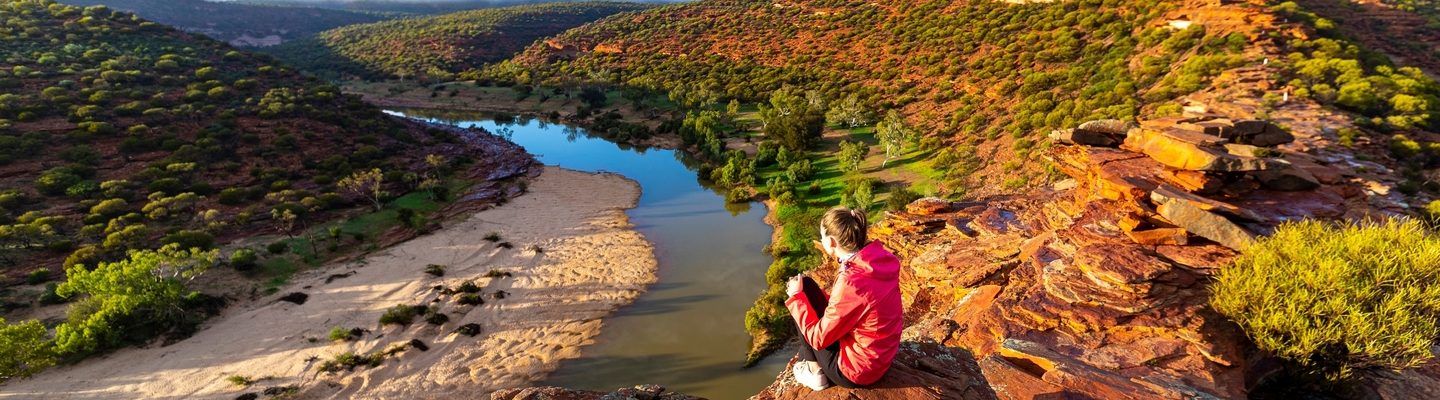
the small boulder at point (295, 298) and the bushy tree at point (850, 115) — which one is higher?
the small boulder at point (295, 298)

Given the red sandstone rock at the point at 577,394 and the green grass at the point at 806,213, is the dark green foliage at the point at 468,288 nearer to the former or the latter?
the green grass at the point at 806,213

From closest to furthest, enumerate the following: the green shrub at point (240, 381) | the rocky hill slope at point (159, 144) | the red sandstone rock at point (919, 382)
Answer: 1. the red sandstone rock at point (919, 382)
2. the green shrub at point (240, 381)
3. the rocky hill slope at point (159, 144)

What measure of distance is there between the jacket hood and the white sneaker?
1.75 meters

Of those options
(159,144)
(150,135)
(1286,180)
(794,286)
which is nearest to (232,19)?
(150,135)

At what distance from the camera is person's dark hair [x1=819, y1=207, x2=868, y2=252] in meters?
4.79

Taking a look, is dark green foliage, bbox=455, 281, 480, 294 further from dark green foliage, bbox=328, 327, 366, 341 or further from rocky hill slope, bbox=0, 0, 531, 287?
rocky hill slope, bbox=0, 0, 531, 287

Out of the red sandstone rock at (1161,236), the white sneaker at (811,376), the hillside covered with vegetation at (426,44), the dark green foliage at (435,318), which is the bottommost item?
the dark green foliage at (435,318)

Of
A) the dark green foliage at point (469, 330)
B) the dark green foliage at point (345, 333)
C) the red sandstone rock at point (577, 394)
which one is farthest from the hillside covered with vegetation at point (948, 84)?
the dark green foliage at point (345, 333)

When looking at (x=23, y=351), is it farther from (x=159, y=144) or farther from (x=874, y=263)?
(x=874, y=263)

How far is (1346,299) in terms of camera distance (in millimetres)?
7641

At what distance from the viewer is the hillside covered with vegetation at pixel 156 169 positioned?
73.4 feet

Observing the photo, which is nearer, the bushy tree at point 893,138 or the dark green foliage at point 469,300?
the dark green foliage at point 469,300

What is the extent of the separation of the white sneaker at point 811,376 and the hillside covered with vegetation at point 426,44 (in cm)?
10501

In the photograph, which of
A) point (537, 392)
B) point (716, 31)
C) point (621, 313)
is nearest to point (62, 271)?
point (621, 313)
